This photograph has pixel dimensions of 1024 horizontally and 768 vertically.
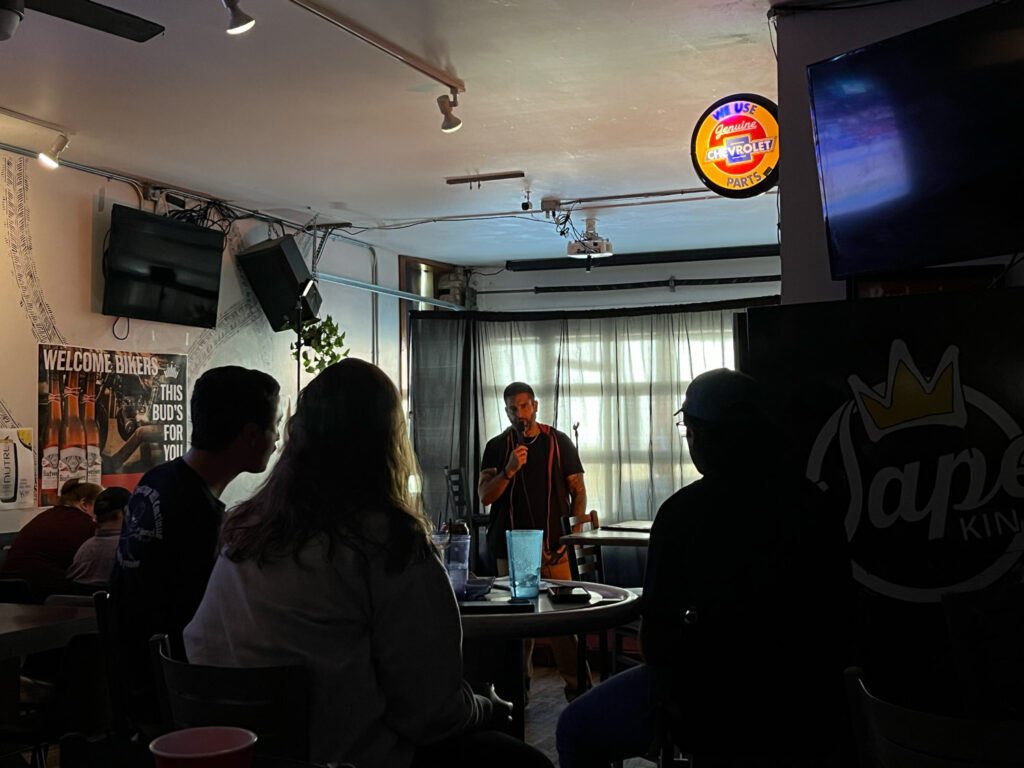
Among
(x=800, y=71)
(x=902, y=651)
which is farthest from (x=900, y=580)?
(x=800, y=71)

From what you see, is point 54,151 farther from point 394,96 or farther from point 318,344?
point 318,344

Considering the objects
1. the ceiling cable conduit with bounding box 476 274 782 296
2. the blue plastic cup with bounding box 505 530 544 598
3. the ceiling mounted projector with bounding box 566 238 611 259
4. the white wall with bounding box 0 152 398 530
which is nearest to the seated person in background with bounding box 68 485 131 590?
the white wall with bounding box 0 152 398 530

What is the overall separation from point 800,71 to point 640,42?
90cm

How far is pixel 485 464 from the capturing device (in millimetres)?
6270

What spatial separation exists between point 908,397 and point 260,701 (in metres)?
1.49

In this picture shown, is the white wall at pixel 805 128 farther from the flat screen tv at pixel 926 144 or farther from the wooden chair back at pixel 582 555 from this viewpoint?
the wooden chair back at pixel 582 555

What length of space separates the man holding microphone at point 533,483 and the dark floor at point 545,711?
0.61ft

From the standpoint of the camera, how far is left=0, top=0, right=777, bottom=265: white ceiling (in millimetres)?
3941

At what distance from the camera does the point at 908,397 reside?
2287 mm

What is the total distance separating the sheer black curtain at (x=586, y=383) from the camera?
343 inches

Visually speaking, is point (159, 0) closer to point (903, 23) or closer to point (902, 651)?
point (903, 23)

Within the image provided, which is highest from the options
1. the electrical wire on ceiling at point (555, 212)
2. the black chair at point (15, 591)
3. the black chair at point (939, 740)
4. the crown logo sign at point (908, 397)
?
the electrical wire on ceiling at point (555, 212)

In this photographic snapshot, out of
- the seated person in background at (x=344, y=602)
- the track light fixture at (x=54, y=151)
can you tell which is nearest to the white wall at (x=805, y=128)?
the seated person in background at (x=344, y=602)

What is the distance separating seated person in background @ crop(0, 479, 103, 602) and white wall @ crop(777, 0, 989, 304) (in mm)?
3282
